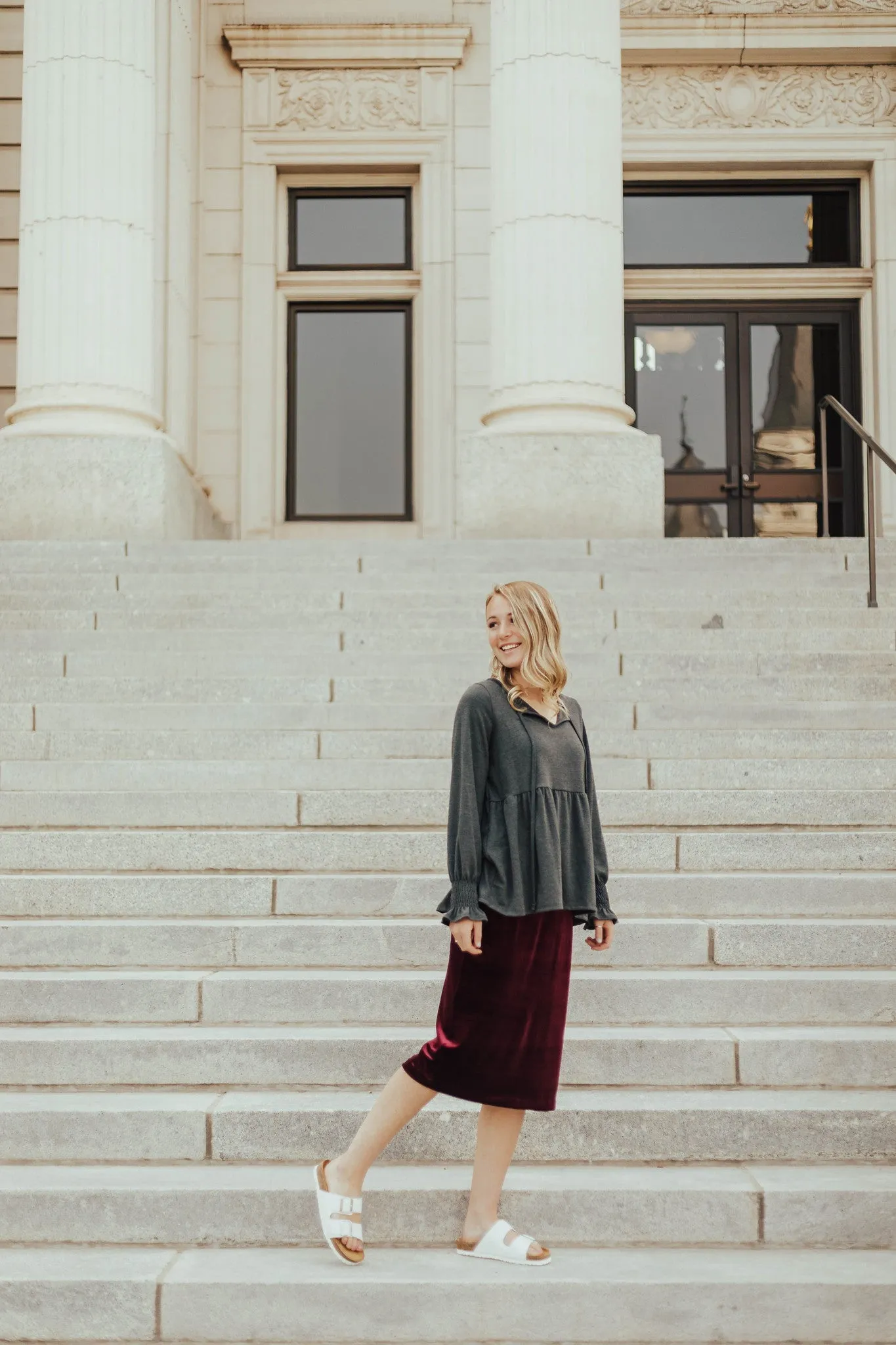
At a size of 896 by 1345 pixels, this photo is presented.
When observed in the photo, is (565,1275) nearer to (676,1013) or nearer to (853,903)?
(676,1013)

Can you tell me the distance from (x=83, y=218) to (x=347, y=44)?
16.1ft

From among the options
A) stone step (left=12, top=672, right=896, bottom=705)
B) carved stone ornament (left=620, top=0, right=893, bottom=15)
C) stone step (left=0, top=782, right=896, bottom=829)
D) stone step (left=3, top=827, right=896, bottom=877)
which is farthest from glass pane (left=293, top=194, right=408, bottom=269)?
stone step (left=3, top=827, right=896, bottom=877)

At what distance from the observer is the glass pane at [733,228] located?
586 inches

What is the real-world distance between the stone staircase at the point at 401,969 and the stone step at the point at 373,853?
0.04 feet

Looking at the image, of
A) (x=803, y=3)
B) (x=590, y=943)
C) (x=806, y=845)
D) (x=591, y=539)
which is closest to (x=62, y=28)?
(x=591, y=539)

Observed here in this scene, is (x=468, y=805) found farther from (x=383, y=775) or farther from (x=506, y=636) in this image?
(x=383, y=775)

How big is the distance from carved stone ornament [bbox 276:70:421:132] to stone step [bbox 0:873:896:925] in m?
10.9

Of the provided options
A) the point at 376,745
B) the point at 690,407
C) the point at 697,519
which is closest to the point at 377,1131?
the point at 376,745

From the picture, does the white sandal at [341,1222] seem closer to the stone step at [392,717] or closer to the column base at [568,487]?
the stone step at [392,717]

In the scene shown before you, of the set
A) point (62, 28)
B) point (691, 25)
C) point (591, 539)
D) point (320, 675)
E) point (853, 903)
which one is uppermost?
point (691, 25)

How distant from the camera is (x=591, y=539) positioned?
903 cm

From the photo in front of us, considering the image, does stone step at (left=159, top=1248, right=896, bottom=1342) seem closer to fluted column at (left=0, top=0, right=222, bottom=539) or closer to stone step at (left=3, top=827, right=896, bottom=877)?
stone step at (left=3, top=827, right=896, bottom=877)

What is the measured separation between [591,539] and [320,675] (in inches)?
99.6

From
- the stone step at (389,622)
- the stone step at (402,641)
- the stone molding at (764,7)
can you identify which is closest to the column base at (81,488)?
the stone step at (389,622)
